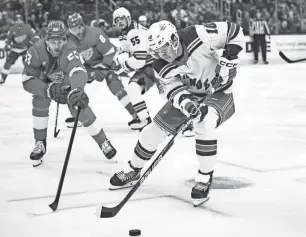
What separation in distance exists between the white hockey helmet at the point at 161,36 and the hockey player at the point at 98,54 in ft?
9.00

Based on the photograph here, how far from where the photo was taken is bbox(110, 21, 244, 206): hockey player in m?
3.55

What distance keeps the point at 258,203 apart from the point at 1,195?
152 centimetres

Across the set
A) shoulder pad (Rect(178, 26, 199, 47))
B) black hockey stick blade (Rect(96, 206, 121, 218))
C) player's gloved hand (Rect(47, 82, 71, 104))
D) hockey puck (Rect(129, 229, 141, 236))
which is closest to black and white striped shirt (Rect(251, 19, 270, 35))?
player's gloved hand (Rect(47, 82, 71, 104))

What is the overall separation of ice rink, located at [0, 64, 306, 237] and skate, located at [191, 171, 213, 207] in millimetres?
43

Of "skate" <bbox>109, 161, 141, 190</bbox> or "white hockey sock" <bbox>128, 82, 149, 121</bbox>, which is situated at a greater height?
"skate" <bbox>109, 161, 141, 190</bbox>

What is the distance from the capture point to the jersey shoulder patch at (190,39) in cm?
368

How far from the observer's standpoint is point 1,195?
406 centimetres

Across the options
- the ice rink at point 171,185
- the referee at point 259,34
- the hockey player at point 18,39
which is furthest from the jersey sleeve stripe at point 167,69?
the referee at point 259,34

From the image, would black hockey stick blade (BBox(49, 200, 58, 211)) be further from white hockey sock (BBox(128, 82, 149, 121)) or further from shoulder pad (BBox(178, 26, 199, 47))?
white hockey sock (BBox(128, 82, 149, 121))

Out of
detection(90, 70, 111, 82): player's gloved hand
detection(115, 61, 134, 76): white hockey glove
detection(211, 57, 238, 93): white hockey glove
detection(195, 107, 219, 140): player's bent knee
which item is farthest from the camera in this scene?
detection(90, 70, 111, 82): player's gloved hand

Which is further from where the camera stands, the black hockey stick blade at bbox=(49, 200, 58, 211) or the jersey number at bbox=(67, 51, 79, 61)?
the jersey number at bbox=(67, 51, 79, 61)

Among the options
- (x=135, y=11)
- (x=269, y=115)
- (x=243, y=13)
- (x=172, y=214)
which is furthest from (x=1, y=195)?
(x=243, y=13)

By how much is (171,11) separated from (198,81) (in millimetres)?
13793

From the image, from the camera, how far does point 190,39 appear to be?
146 inches
